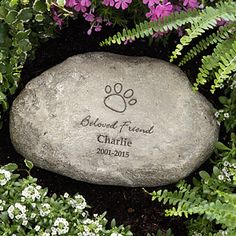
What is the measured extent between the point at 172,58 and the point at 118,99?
34 cm

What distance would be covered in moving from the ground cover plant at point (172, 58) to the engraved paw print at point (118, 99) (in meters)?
0.22

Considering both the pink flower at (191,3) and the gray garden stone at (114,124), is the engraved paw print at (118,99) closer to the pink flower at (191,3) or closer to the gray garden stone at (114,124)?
the gray garden stone at (114,124)

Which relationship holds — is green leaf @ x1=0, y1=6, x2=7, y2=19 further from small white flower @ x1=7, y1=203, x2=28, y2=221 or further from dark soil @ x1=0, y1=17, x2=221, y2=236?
small white flower @ x1=7, y1=203, x2=28, y2=221

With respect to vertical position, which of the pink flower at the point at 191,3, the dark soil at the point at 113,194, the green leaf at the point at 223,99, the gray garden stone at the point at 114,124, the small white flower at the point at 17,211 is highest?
the pink flower at the point at 191,3

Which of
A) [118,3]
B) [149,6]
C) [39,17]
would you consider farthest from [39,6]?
[149,6]

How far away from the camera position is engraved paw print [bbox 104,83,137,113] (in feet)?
7.52

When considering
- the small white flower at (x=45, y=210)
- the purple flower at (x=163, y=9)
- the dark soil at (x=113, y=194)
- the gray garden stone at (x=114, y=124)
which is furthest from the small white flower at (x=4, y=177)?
the purple flower at (x=163, y=9)

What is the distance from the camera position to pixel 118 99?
2305 mm

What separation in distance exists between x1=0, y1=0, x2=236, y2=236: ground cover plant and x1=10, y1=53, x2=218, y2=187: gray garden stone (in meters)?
0.10

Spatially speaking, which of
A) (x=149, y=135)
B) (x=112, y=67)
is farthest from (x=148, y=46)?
(x=149, y=135)

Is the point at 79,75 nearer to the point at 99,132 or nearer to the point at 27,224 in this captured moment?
the point at 99,132

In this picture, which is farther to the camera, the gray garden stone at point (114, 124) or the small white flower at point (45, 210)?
the gray garden stone at point (114, 124)

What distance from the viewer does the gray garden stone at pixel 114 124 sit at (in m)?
2.25

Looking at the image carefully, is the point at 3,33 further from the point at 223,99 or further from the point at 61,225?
the point at 223,99
